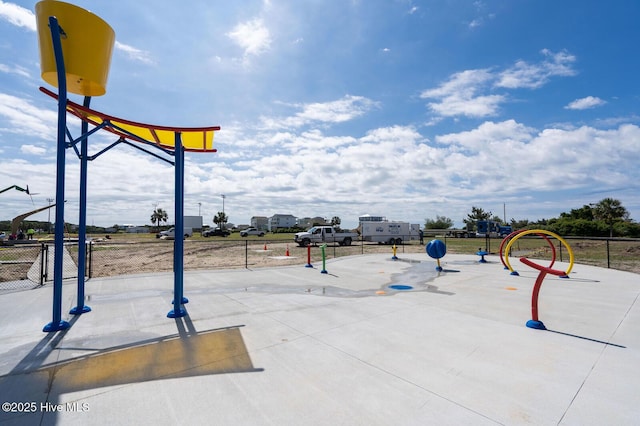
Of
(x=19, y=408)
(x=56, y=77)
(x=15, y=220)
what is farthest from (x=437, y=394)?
(x=15, y=220)

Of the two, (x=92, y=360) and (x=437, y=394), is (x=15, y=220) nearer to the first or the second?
(x=92, y=360)

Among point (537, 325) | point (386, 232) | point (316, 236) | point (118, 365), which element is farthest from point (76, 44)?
point (386, 232)

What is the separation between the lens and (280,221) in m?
108

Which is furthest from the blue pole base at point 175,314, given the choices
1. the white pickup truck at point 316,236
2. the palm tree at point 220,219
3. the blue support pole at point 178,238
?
the palm tree at point 220,219

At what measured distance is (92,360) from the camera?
159 inches

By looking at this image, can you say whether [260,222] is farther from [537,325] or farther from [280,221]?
[537,325]

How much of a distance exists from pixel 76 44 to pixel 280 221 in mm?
103269

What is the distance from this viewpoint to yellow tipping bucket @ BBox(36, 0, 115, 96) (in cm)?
508

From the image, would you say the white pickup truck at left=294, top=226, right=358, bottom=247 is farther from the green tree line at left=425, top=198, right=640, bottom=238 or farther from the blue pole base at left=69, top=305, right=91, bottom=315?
the green tree line at left=425, top=198, right=640, bottom=238

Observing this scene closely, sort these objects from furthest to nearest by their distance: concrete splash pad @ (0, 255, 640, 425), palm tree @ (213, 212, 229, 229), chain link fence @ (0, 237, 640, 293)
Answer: palm tree @ (213, 212, 229, 229)
chain link fence @ (0, 237, 640, 293)
concrete splash pad @ (0, 255, 640, 425)

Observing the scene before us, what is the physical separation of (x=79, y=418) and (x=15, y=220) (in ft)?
132

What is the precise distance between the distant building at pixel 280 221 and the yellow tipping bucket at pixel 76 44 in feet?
335

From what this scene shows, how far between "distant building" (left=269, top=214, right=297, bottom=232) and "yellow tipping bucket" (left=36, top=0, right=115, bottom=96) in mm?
102158

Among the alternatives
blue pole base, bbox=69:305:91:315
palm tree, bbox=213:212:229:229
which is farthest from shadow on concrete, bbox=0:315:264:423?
palm tree, bbox=213:212:229:229
